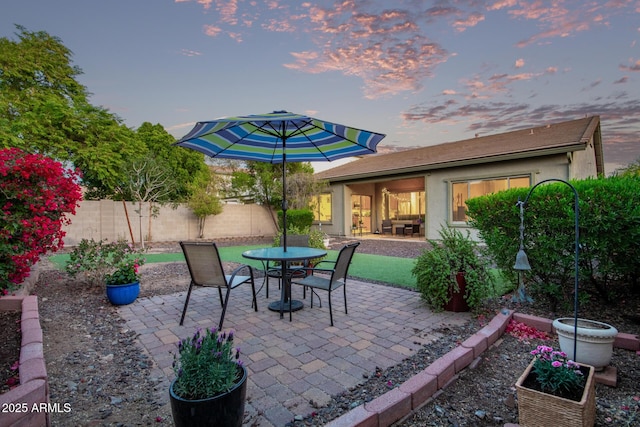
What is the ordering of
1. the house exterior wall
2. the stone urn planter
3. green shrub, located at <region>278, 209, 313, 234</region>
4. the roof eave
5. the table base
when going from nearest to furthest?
1. the stone urn planter
2. the table base
3. the roof eave
4. the house exterior wall
5. green shrub, located at <region>278, 209, 313, 234</region>

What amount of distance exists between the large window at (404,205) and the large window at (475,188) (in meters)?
5.24

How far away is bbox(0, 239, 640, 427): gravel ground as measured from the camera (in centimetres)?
186

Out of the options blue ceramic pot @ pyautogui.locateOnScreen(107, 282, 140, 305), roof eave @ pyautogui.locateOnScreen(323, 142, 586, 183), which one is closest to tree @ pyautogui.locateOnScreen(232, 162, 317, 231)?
roof eave @ pyautogui.locateOnScreen(323, 142, 586, 183)

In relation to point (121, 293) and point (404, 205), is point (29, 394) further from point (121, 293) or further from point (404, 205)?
point (404, 205)

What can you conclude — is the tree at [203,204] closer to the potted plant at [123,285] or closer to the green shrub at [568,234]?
the potted plant at [123,285]

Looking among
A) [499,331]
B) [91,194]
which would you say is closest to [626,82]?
[499,331]

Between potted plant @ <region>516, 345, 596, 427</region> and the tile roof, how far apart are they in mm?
8618

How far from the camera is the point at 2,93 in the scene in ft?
39.9

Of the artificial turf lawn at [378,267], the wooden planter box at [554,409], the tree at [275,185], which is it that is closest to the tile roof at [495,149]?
the tree at [275,185]

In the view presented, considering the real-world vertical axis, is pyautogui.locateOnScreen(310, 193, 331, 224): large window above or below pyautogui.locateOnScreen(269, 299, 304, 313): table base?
above

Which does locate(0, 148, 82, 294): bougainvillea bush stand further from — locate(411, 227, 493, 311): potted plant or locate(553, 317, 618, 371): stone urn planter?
locate(553, 317, 618, 371): stone urn planter

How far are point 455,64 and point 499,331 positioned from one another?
25.2 ft

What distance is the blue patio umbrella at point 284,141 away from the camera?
149 inches

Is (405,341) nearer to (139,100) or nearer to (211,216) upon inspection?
(139,100)
